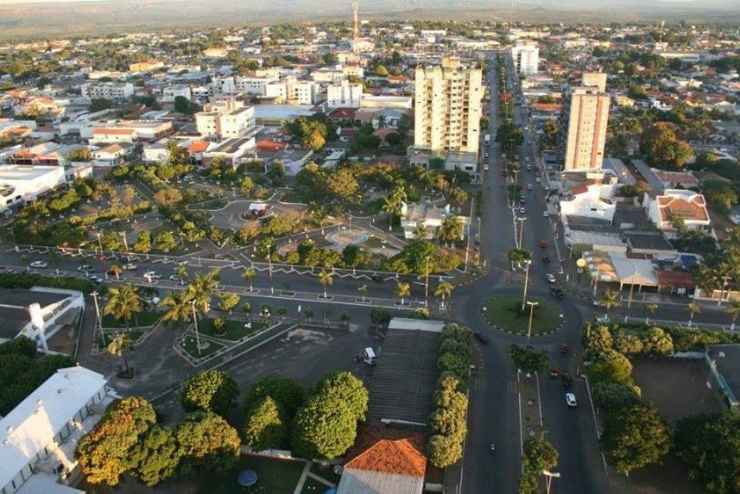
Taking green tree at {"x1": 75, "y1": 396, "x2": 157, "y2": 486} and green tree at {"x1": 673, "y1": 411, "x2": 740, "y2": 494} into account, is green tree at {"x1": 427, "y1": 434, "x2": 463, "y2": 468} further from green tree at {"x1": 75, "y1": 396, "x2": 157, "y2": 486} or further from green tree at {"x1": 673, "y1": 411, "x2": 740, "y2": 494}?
green tree at {"x1": 75, "y1": 396, "x2": 157, "y2": 486}

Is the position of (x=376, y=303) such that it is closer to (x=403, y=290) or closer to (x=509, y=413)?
(x=403, y=290)

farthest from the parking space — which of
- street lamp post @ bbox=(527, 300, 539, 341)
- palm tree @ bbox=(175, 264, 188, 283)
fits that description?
palm tree @ bbox=(175, 264, 188, 283)

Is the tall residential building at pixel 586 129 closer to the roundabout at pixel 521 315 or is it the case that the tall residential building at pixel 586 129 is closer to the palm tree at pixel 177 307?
the roundabout at pixel 521 315

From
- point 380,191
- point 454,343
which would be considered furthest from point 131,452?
point 380,191

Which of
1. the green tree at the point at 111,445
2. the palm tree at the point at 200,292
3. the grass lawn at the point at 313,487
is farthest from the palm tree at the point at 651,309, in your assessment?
the green tree at the point at 111,445

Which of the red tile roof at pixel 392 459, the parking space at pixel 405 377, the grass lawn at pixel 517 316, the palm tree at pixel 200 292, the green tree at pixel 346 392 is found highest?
the palm tree at pixel 200 292

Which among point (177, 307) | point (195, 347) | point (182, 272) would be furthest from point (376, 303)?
point (182, 272)
